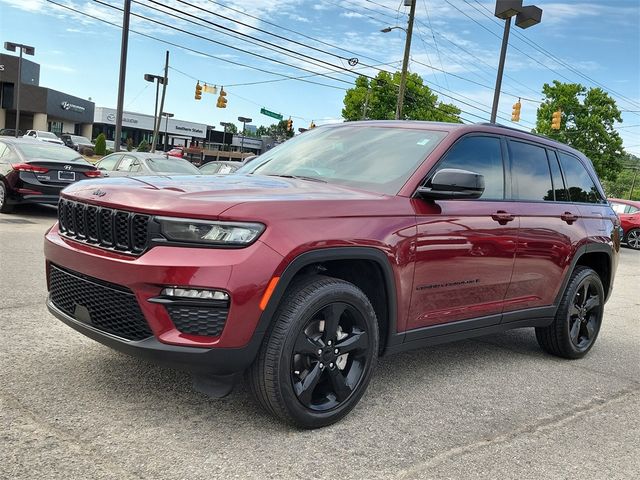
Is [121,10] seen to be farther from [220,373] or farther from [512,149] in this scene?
[220,373]

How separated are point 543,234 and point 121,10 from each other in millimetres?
19713

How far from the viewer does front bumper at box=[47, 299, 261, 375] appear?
294 cm

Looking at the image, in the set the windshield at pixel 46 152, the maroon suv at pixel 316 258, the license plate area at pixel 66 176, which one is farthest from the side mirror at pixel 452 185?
the windshield at pixel 46 152

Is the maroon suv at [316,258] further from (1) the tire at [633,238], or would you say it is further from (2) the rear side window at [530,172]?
(1) the tire at [633,238]

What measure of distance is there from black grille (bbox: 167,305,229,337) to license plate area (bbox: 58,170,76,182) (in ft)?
32.3

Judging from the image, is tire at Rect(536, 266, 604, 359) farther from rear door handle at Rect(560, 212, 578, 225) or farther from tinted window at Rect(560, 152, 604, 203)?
tinted window at Rect(560, 152, 604, 203)

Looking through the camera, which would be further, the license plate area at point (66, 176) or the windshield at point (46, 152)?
the windshield at point (46, 152)

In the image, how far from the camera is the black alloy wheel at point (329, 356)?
3.23 metres

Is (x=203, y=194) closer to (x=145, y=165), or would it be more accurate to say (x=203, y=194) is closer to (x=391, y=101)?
(x=145, y=165)

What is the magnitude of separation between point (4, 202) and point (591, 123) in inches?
2167

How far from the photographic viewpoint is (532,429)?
365cm

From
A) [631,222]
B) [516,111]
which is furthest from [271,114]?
[631,222]

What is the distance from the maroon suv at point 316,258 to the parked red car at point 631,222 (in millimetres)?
17585

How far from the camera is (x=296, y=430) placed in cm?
330
